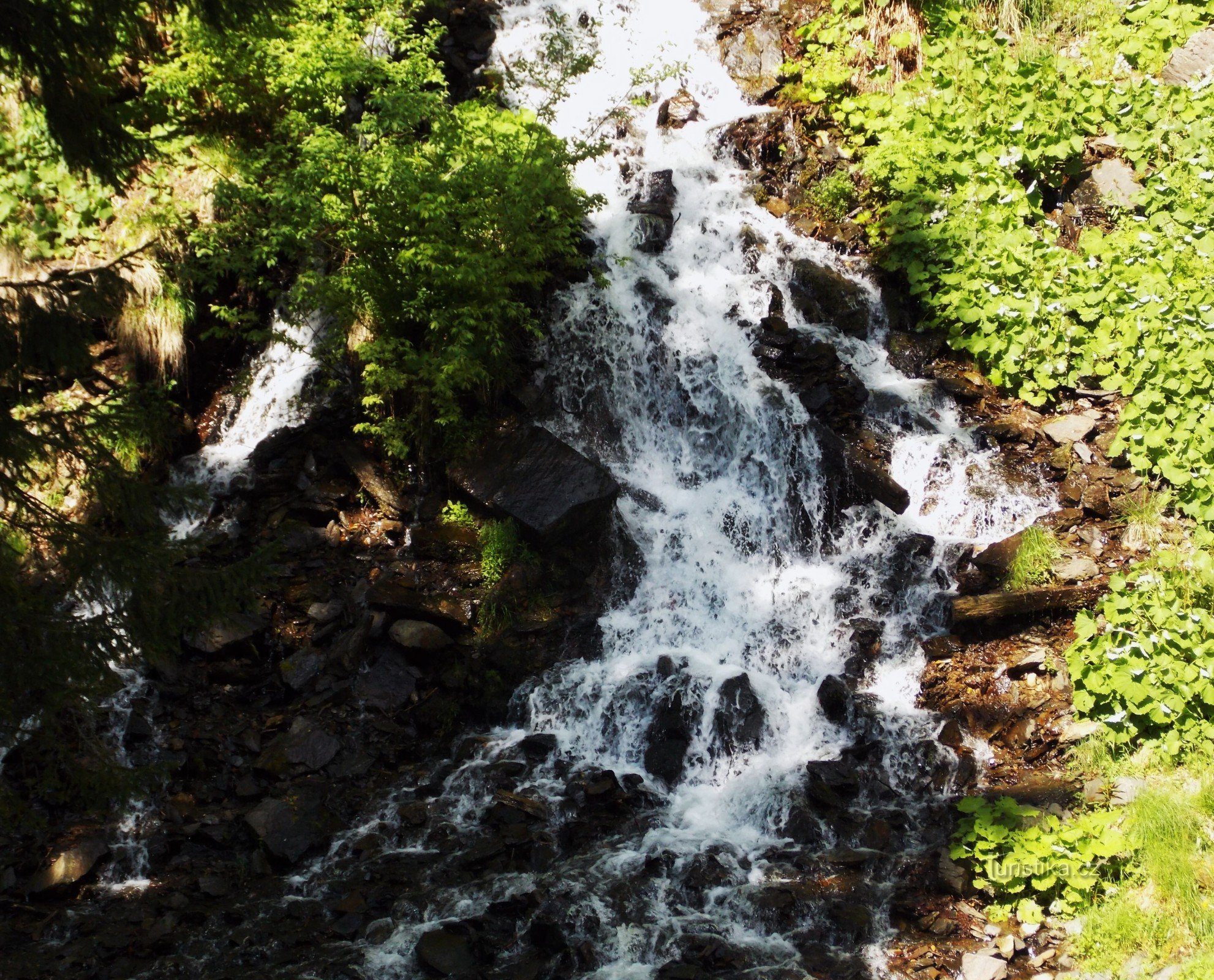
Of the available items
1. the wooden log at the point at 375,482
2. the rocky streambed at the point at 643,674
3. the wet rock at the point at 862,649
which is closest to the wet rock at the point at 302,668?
the rocky streambed at the point at 643,674

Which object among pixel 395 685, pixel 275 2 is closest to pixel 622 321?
pixel 395 685

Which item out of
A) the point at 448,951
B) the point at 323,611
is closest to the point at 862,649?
the point at 448,951

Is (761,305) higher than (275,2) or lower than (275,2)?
lower

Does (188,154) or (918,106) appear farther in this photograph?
(918,106)

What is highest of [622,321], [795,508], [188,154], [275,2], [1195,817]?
[188,154]

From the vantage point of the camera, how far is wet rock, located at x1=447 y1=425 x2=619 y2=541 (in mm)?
8406

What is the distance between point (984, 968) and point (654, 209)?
25.2 ft

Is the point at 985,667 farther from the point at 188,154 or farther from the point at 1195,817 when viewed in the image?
the point at 188,154

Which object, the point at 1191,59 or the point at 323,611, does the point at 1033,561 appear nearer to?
the point at 323,611

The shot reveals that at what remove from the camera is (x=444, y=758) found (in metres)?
7.51

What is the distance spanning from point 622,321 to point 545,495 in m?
2.20

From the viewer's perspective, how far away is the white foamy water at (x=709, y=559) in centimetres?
628

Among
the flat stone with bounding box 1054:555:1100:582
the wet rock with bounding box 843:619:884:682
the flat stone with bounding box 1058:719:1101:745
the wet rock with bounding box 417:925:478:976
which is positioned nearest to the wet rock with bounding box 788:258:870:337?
the flat stone with bounding box 1054:555:1100:582

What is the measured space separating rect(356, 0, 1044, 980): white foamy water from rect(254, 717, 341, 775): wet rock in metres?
0.70
